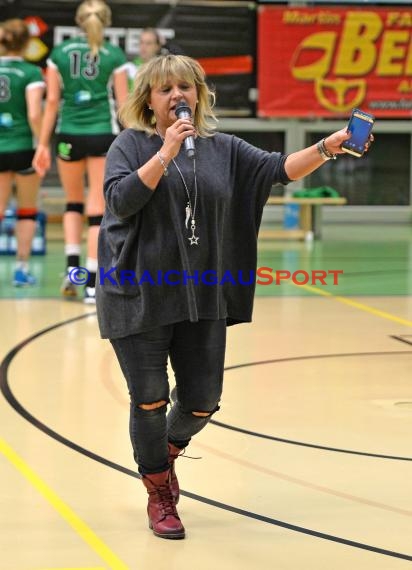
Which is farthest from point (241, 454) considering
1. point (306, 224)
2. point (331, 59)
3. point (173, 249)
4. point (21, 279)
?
point (331, 59)

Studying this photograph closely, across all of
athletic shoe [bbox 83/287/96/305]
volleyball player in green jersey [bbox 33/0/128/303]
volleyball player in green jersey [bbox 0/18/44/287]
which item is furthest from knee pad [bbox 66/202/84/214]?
athletic shoe [bbox 83/287/96/305]

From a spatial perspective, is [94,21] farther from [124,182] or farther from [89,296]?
[124,182]

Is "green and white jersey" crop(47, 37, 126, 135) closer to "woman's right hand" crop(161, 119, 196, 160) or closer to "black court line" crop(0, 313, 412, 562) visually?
"black court line" crop(0, 313, 412, 562)

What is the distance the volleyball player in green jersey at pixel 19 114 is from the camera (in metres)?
9.30

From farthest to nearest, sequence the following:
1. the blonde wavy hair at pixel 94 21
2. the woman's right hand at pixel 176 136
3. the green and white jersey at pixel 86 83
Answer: the green and white jersey at pixel 86 83
the blonde wavy hair at pixel 94 21
the woman's right hand at pixel 176 136

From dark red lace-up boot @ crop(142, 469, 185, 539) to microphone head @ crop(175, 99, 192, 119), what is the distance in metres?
1.16

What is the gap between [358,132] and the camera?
12.2 feet

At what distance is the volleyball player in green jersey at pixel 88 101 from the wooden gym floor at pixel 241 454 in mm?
1170

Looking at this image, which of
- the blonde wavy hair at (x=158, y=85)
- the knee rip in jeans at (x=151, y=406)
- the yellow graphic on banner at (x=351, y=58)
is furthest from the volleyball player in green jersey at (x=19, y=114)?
the yellow graphic on banner at (x=351, y=58)

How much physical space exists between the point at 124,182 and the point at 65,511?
1.20 meters

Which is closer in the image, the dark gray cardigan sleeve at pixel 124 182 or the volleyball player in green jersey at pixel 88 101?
the dark gray cardigan sleeve at pixel 124 182

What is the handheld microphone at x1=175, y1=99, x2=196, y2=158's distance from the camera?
3.54 metres

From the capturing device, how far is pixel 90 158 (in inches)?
352

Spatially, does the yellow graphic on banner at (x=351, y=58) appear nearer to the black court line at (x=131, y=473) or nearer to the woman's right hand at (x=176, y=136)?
the black court line at (x=131, y=473)
